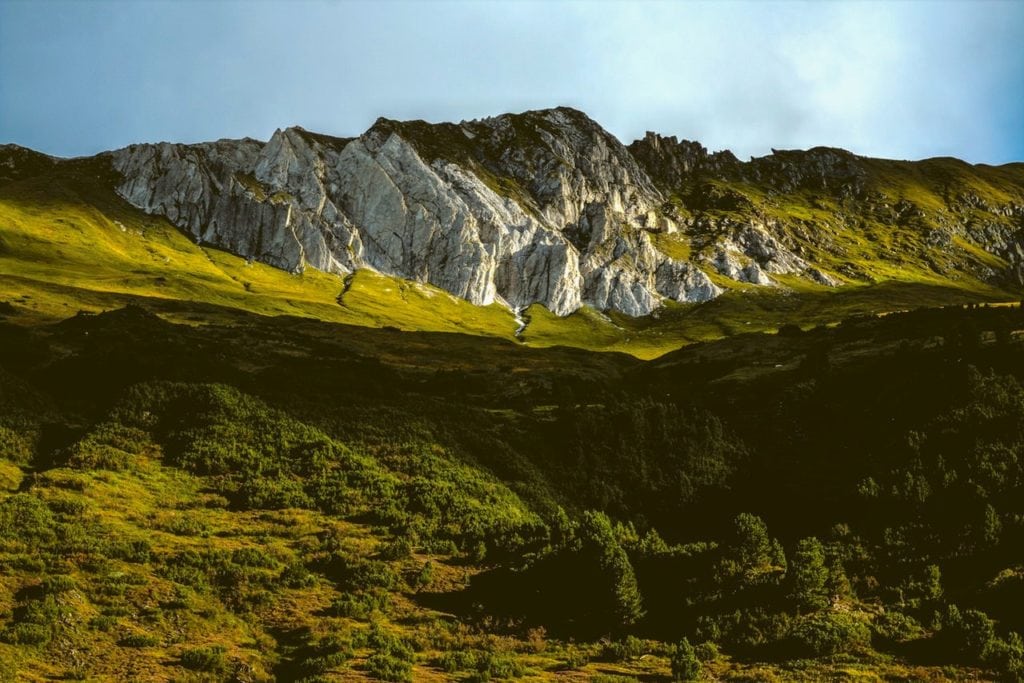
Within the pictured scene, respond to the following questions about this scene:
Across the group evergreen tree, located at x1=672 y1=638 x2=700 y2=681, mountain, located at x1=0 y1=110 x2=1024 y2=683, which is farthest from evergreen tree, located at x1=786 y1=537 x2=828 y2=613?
evergreen tree, located at x1=672 y1=638 x2=700 y2=681

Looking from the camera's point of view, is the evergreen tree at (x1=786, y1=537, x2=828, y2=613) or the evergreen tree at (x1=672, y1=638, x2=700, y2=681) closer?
the evergreen tree at (x1=672, y1=638, x2=700, y2=681)

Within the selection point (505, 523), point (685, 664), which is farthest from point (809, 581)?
point (505, 523)

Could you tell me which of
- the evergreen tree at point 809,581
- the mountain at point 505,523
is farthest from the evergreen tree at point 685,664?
the evergreen tree at point 809,581

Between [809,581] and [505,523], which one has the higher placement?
[809,581]

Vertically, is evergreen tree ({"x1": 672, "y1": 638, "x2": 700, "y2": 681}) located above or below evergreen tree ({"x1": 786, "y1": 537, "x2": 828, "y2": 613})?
below

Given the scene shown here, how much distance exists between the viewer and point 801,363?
90.0 metres

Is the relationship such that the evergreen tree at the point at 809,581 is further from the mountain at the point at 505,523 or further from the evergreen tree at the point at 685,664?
the evergreen tree at the point at 685,664

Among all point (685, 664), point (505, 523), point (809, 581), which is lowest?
point (685, 664)

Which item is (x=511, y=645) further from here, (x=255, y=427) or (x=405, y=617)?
(x=255, y=427)

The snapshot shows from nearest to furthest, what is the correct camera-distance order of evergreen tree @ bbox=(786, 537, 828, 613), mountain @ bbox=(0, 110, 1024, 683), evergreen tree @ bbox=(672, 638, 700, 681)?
evergreen tree @ bbox=(672, 638, 700, 681)
mountain @ bbox=(0, 110, 1024, 683)
evergreen tree @ bbox=(786, 537, 828, 613)

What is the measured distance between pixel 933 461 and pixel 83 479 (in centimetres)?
5642

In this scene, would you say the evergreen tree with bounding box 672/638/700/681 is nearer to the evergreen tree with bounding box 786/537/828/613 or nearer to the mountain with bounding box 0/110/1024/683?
the mountain with bounding box 0/110/1024/683

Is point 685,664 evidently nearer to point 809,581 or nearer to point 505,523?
point 809,581

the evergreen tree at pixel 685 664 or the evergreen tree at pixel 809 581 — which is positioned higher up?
the evergreen tree at pixel 809 581
